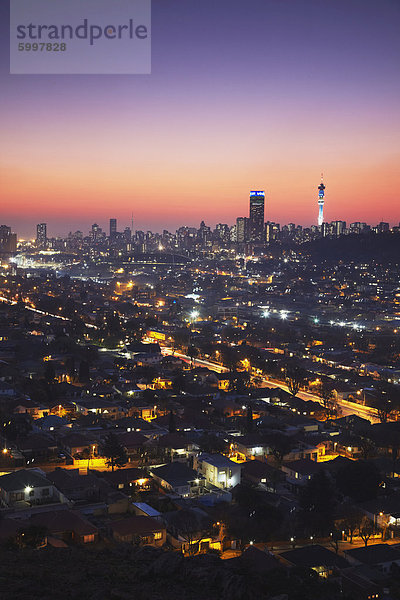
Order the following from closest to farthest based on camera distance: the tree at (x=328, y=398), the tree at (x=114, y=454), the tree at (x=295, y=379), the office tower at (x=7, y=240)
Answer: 1. the tree at (x=114, y=454)
2. the tree at (x=328, y=398)
3. the tree at (x=295, y=379)
4. the office tower at (x=7, y=240)

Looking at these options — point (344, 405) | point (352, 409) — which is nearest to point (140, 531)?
point (352, 409)

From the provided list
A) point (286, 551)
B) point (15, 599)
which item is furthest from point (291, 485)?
point (15, 599)

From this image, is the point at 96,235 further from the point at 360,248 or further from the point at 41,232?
the point at 360,248

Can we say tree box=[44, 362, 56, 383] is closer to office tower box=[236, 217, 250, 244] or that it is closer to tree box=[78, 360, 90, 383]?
tree box=[78, 360, 90, 383]

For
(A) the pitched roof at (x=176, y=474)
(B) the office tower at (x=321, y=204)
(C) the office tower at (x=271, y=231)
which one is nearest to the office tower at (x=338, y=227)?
(B) the office tower at (x=321, y=204)

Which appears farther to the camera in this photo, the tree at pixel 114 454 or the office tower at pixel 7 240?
the office tower at pixel 7 240

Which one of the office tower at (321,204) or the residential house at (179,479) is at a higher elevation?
the office tower at (321,204)

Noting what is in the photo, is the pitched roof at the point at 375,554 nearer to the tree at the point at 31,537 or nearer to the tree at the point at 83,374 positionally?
the tree at the point at 31,537
